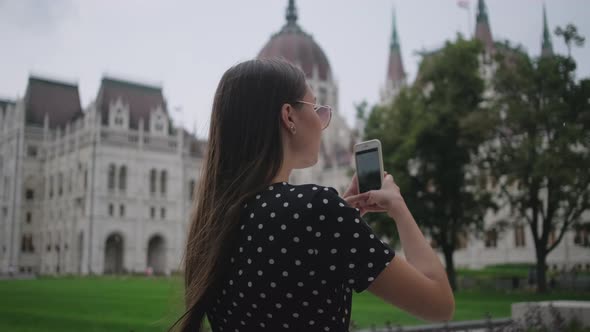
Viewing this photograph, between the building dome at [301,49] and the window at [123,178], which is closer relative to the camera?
the window at [123,178]

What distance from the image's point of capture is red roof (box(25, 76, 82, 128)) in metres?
66.3

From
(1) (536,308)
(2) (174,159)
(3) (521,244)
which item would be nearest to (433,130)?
(1) (536,308)

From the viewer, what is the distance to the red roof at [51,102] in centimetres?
6631

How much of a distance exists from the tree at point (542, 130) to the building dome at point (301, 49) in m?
Answer: 57.9

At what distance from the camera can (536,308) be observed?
988 cm

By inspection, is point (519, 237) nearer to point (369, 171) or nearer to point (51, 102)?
point (369, 171)

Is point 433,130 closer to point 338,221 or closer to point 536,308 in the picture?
point 536,308

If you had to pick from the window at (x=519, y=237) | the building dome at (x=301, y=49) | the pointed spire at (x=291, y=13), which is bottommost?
the window at (x=519, y=237)

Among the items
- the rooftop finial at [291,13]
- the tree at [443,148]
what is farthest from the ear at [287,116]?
the rooftop finial at [291,13]

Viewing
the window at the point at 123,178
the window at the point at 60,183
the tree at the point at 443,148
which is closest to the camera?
the tree at the point at 443,148

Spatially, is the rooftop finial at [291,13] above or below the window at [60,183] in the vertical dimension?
above

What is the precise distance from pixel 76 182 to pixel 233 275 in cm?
6059

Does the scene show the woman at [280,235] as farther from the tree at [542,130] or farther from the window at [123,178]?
the window at [123,178]

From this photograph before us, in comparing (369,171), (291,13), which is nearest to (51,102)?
(291,13)
